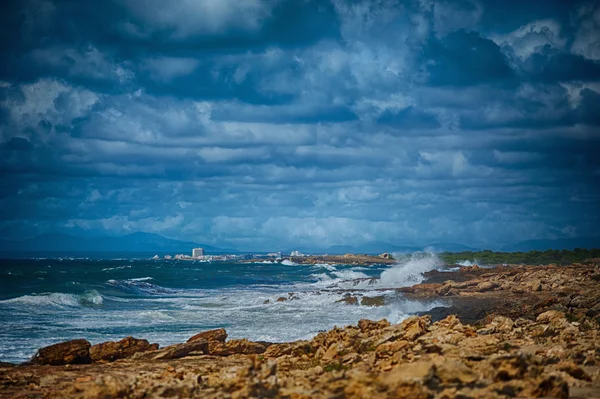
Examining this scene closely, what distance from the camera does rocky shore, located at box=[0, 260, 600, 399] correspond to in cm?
951

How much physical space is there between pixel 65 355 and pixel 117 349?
1800 millimetres

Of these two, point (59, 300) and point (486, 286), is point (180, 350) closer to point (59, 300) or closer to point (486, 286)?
point (59, 300)

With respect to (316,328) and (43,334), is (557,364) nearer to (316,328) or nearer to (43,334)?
(316,328)

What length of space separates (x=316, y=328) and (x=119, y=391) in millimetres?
20139

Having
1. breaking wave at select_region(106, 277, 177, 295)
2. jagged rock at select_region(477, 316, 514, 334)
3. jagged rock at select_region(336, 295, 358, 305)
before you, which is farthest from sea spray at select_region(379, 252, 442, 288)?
jagged rock at select_region(477, 316, 514, 334)

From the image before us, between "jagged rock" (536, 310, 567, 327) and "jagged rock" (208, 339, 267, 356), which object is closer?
"jagged rock" (536, 310, 567, 327)

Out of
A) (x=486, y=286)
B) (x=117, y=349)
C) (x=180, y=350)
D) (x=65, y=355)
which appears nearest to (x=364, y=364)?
(x=180, y=350)

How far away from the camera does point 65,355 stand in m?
19.9

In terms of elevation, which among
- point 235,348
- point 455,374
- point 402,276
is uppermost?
point 455,374

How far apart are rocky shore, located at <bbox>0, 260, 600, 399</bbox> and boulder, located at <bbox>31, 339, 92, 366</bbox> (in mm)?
32

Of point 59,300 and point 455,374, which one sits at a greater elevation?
point 455,374

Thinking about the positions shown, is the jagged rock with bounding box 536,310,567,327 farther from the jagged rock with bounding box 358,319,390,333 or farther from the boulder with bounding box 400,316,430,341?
the jagged rock with bounding box 358,319,390,333

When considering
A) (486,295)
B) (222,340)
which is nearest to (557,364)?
(222,340)

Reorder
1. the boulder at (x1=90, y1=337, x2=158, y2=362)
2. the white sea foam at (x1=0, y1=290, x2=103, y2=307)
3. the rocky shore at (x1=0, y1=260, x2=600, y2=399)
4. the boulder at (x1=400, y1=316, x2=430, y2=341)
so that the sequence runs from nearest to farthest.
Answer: the rocky shore at (x1=0, y1=260, x2=600, y2=399)
the boulder at (x1=400, y1=316, x2=430, y2=341)
the boulder at (x1=90, y1=337, x2=158, y2=362)
the white sea foam at (x1=0, y1=290, x2=103, y2=307)
